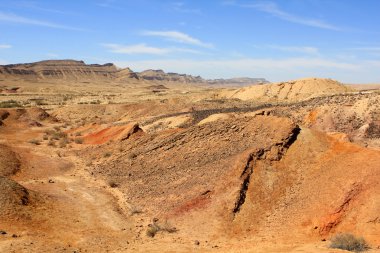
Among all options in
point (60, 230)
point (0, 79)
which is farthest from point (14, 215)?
point (0, 79)

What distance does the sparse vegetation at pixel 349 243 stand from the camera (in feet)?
44.7

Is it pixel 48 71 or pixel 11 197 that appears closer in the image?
pixel 11 197

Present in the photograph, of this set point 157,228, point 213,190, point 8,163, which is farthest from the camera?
point 8,163

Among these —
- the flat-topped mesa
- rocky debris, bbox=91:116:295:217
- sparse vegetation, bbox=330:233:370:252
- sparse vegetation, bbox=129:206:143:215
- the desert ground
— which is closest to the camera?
sparse vegetation, bbox=330:233:370:252

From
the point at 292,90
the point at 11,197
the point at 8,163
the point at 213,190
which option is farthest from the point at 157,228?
the point at 292,90

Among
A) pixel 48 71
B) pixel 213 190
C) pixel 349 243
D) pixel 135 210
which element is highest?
pixel 48 71

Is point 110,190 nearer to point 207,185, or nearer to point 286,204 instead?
point 207,185

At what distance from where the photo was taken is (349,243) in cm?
1370

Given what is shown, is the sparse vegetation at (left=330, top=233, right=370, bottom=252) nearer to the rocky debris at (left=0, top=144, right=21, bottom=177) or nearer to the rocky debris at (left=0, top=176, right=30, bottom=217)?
the rocky debris at (left=0, top=176, right=30, bottom=217)

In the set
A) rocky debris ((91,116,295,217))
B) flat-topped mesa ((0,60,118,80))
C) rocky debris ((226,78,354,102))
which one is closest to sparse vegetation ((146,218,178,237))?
rocky debris ((91,116,295,217))

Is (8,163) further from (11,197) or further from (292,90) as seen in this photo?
(292,90)

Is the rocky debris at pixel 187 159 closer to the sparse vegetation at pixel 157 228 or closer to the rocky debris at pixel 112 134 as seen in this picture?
the sparse vegetation at pixel 157 228

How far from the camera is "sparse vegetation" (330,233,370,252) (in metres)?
13.6

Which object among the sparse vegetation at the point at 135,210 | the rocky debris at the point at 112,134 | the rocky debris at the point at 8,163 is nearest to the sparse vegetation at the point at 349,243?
the sparse vegetation at the point at 135,210
